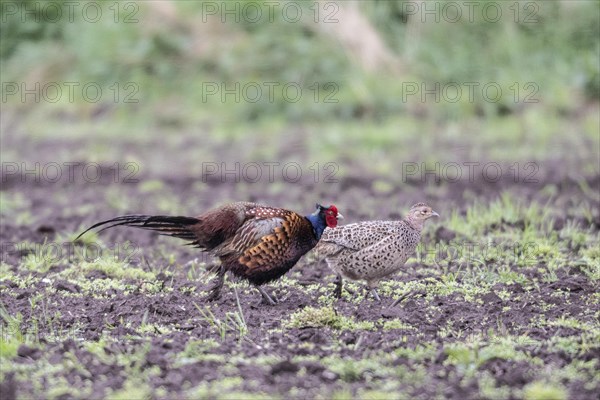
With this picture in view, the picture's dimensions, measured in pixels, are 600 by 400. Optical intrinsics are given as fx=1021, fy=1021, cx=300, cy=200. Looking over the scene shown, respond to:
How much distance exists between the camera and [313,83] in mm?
14984

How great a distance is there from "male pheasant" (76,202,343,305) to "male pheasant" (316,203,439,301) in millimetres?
199

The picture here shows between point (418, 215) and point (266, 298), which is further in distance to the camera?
point (418, 215)

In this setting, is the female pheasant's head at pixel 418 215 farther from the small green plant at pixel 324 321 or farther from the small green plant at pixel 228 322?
the small green plant at pixel 228 322

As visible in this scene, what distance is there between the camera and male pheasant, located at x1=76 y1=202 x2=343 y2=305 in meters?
6.53

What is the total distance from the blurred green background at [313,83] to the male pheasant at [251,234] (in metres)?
5.45

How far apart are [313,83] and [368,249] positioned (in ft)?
27.9

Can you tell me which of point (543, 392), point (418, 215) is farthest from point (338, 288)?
point (543, 392)

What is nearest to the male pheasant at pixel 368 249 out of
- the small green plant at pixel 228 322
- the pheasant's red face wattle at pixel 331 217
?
the pheasant's red face wattle at pixel 331 217

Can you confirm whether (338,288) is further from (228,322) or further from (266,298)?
(228,322)

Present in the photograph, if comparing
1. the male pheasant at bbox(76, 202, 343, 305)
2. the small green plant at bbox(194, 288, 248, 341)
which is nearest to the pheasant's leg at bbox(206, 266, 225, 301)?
the male pheasant at bbox(76, 202, 343, 305)

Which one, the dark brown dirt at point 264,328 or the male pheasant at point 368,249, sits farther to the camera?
the male pheasant at point 368,249

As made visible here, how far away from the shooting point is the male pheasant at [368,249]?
6.71 metres

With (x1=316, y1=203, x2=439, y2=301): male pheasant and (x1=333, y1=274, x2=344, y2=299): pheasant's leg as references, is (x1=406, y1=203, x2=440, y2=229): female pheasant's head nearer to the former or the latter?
(x1=316, y1=203, x2=439, y2=301): male pheasant

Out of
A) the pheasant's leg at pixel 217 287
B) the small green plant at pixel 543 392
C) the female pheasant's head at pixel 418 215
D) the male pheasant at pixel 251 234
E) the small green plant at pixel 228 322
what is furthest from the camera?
the female pheasant's head at pixel 418 215
